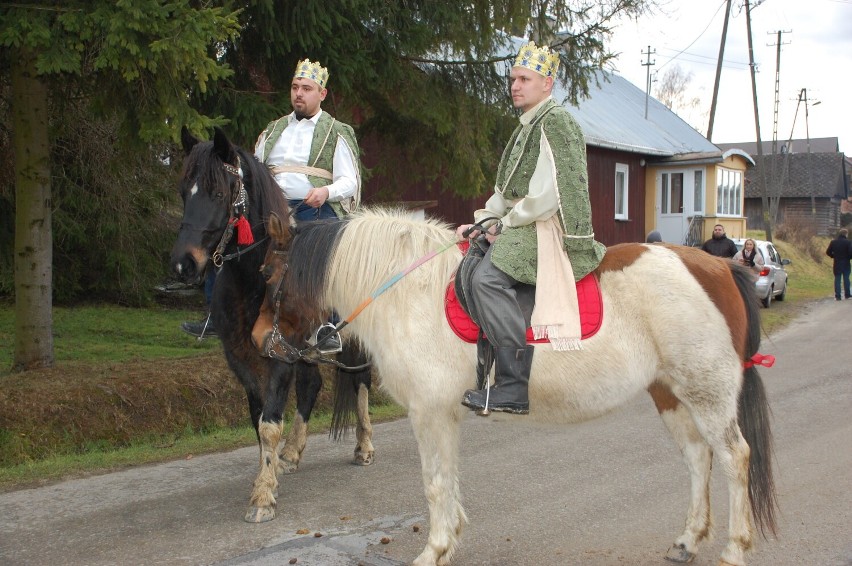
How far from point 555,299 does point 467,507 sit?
6.61ft

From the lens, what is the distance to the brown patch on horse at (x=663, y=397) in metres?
4.74

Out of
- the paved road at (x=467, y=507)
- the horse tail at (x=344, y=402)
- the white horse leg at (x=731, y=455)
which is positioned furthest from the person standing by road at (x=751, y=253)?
the white horse leg at (x=731, y=455)

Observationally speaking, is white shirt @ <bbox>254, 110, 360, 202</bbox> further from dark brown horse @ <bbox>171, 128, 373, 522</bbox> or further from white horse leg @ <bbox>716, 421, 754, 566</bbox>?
white horse leg @ <bbox>716, 421, 754, 566</bbox>

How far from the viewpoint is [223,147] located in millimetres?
5172

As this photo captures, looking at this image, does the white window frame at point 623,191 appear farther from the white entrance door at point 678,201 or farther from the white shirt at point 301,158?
Answer: the white shirt at point 301,158

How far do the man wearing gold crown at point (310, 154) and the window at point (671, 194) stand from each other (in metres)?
30.4

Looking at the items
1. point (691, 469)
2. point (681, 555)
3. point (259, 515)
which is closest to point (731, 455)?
point (691, 469)

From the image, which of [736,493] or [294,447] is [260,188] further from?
[736,493]

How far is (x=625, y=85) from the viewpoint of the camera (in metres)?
38.8

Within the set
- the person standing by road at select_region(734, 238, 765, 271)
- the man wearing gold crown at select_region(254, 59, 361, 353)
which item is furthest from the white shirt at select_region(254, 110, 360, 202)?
the person standing by road at select_region(734, 238, 765, 271)

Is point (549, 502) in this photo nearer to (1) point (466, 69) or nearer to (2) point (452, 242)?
(2) point (452, 242)

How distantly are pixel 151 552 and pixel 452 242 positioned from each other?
2511 mm

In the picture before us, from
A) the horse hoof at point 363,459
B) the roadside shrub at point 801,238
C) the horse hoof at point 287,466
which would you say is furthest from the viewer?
the roadside shrub at point 801,238

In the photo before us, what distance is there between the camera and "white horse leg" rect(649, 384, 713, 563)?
15.0 feet
